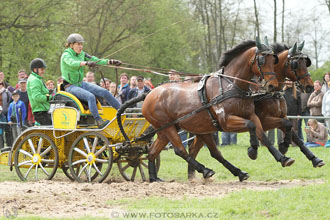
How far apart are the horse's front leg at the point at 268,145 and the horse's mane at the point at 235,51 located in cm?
111

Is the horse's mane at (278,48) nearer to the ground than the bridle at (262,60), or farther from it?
farther from it

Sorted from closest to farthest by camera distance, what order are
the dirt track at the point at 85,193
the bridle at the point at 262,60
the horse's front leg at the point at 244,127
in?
the dirt track at the point at 85,193 < the horse's front leg at the point at 244,127 < the bridle at the point at 262,60

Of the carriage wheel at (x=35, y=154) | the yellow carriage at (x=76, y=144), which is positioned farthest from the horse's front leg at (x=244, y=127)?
the carriage wheel at (x=35, y=154)

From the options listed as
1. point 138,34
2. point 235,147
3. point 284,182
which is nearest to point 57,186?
point 284,182

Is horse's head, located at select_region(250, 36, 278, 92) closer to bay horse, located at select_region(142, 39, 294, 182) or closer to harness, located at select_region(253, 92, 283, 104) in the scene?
bay horse, located at select_region(142, 39, 294, 182)

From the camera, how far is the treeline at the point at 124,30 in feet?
79.4

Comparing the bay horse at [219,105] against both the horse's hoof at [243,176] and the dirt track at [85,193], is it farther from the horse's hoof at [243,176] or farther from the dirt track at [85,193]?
the dirt track at [85,193]

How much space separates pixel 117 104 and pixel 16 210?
3756 millimetres

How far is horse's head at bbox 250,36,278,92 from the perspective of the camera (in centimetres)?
890

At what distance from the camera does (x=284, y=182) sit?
9.65 metres

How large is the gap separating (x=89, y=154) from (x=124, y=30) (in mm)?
22081

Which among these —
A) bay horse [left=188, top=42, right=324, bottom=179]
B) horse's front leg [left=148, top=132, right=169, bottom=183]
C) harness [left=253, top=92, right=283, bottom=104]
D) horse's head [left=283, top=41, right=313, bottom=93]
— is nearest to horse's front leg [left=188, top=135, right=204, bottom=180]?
horse's front leg [left=148, top=132, right=169, bottom=183]

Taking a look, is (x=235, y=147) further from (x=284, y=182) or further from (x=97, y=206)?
(x=97, y=206)

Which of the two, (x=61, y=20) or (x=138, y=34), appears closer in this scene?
(x=61, y=20)
